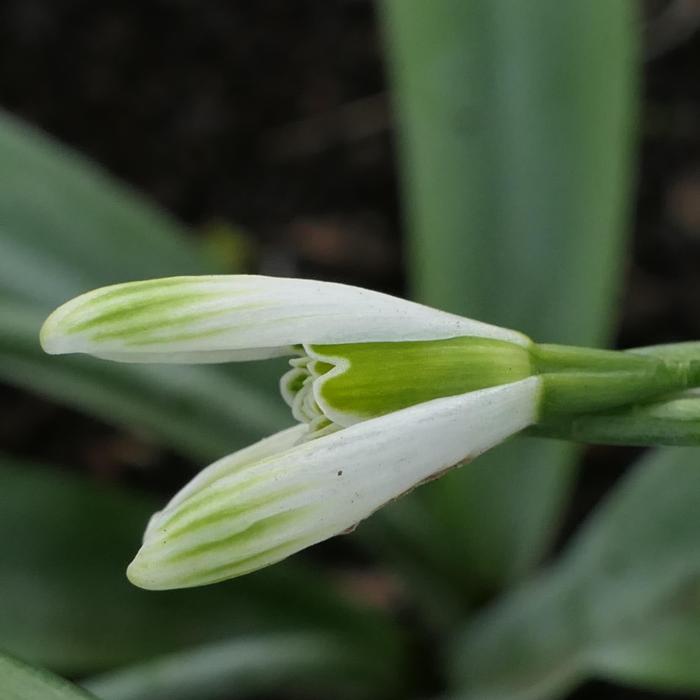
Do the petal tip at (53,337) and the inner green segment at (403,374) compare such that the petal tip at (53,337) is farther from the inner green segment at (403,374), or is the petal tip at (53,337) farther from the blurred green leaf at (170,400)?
the blurred green leaf at (170,400)

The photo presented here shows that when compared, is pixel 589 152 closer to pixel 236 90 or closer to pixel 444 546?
pixel 444 546

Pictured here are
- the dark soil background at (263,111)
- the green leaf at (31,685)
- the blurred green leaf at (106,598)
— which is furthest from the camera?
the dark soil background at (263,111)

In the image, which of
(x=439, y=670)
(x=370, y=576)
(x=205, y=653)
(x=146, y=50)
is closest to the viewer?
(x=205, y=653)

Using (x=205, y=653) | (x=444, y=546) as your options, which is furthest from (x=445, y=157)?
(x=205, y=653)

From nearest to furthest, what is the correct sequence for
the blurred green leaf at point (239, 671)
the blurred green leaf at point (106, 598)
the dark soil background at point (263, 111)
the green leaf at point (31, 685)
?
the green leaf at point (31, 685), the blurred green leaf at point (239, 671), the blurred green leaf at point (106, 598), the dark soil background at point (263, 111)

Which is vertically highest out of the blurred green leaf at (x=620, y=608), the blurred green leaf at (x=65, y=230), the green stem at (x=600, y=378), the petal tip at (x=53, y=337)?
the blurred green leaf at (x=65, y=230)

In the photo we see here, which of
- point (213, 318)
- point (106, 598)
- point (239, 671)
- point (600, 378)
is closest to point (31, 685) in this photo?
point (213, 318)

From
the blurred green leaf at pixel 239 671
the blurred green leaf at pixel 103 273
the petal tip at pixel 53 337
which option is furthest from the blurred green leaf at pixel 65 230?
the petal tip at pixel 53 337

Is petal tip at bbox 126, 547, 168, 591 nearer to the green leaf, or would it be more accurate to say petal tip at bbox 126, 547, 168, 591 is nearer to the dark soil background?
the green leaf
